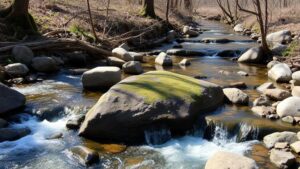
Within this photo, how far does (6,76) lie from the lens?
12727 millimetres

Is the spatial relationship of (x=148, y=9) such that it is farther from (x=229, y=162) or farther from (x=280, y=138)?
(x=229, y=162)

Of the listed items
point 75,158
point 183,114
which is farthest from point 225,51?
point 75,158

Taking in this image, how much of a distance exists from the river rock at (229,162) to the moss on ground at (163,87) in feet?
7.91

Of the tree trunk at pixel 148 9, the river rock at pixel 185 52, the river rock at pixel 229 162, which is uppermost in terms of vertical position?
the tree trunk at pixel 148 9

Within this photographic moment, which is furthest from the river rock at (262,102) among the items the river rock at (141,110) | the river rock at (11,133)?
the river rock at (11,133)

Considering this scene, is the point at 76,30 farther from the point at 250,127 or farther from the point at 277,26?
the point at 277,26

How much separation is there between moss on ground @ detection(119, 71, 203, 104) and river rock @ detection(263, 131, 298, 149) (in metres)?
1.92

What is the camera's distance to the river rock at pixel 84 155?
7.73 meters

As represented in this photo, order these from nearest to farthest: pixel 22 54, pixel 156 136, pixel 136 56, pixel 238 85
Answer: pixel 156 136 < pixel 238 85 < pixel 22 54 < pixel 136 56

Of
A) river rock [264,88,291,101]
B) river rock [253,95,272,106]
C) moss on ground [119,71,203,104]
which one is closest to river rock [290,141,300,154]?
moss on ground [119,71,203,104]

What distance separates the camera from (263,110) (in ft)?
33.4

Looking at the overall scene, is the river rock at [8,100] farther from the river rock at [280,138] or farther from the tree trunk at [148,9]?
the tree trunk at [148,9]

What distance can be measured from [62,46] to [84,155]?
8.24m

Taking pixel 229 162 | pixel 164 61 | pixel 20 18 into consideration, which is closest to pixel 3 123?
pixel 229 162
